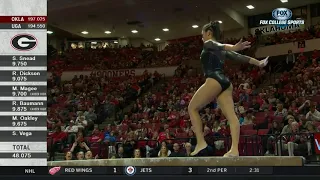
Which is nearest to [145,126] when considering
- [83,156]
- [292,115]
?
[83,156]

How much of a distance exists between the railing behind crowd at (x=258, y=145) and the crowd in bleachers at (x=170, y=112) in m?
0.01

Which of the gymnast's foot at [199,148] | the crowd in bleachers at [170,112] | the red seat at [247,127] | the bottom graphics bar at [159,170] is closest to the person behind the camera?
the bottom graphics bar at [159,170]

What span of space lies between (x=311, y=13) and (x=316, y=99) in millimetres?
3101

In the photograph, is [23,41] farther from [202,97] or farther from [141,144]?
[141,144]

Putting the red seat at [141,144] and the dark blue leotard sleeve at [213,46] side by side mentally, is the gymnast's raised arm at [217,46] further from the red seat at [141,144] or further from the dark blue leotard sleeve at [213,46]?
the red seat at [141,144]

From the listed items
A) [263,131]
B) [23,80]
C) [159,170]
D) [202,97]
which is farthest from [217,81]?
[263,131]

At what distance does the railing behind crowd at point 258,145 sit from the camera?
21.7ft

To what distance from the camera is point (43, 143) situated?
563 centimetres

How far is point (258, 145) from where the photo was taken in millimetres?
7203

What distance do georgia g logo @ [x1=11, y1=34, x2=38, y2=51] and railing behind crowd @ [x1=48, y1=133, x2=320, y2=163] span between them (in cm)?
220

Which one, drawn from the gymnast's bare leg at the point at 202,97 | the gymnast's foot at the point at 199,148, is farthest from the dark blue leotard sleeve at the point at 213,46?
the gymnast's foot at the point at 199,148

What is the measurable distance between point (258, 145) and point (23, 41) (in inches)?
144

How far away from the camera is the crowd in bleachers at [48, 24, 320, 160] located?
23.5ft

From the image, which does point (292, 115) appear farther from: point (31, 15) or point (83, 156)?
point (31, 15)
